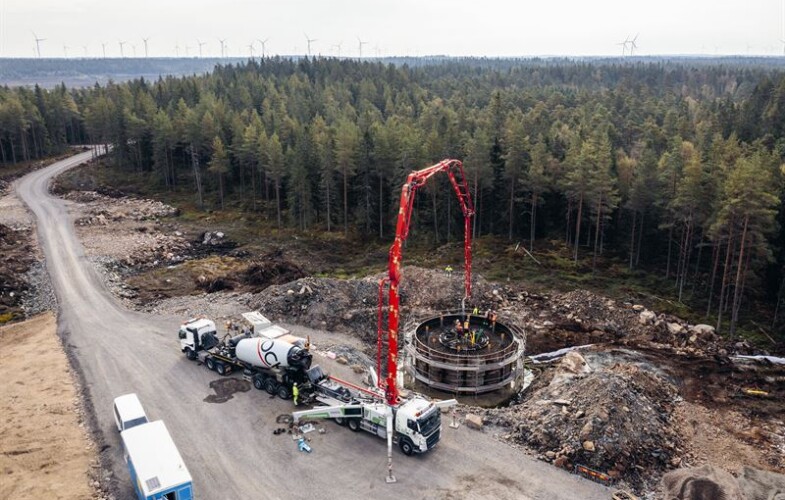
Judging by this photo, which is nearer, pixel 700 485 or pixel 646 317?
pixel 700 485

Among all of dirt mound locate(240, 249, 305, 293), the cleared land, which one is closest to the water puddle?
the cleared land

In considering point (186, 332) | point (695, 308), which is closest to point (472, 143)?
point (695, 308)

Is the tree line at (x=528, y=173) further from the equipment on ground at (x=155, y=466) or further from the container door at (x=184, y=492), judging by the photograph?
the equipment on ground at (x=155, y=466)

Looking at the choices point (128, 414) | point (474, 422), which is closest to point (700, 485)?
point (474, 422)

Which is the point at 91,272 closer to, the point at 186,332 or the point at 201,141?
the point at 186,332

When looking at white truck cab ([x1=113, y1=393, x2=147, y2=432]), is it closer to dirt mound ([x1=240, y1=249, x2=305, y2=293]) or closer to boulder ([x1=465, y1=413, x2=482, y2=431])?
boulder ([x1=465, y1=413, x2=482, y2=431])

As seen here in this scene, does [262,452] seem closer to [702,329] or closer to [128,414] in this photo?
[128,414]

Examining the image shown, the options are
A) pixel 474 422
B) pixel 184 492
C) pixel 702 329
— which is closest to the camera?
pixel 184 492
